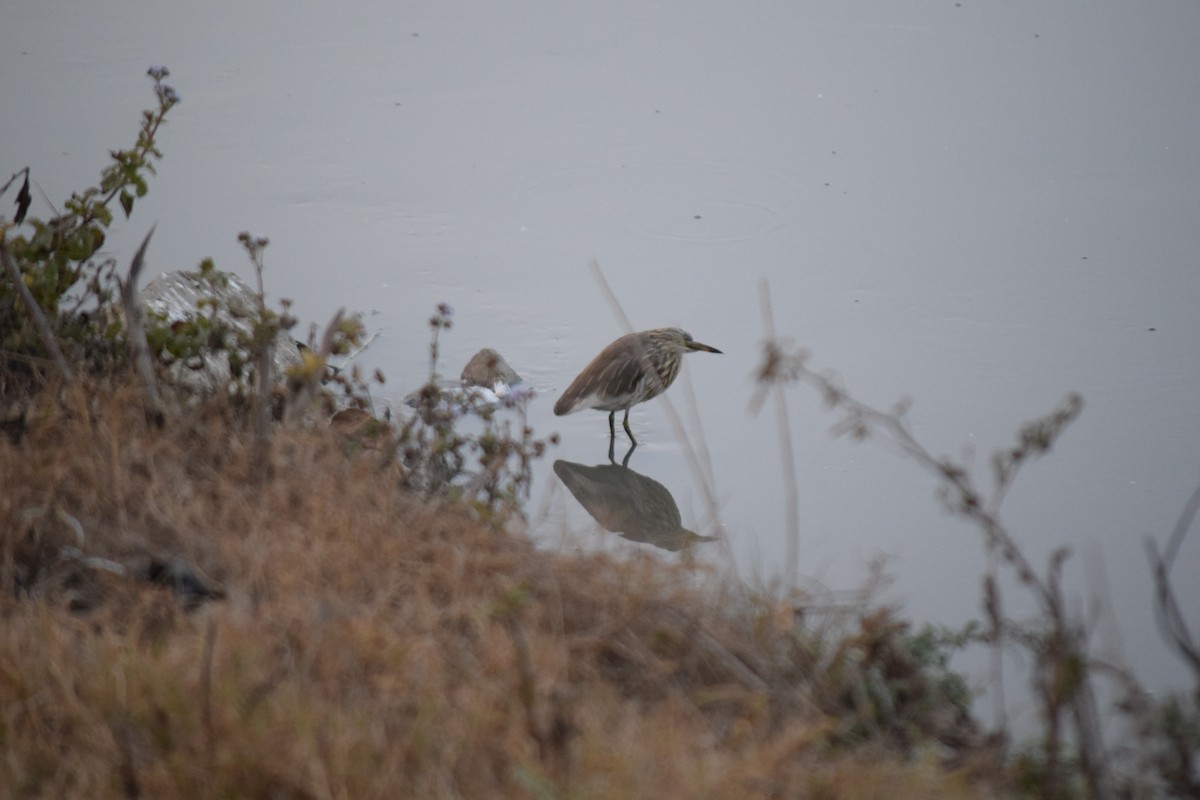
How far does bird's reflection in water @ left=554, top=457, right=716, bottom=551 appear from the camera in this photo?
4.11m

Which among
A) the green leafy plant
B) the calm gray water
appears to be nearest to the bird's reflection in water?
the calm gray water

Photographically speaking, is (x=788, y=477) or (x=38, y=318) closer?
(x=38, y=318)

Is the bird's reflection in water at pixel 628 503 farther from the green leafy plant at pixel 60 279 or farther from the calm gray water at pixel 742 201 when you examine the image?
the green leafy plant at pixel 60 279

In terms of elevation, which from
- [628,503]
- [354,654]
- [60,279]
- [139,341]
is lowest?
[354,654]

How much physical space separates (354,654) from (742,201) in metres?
4.11

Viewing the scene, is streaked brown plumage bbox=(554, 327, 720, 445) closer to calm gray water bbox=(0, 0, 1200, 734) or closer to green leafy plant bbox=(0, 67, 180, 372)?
calm gray water bbox=(0, 0, 1200, 734)

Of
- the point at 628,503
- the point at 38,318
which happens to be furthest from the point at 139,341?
the point at 628,503

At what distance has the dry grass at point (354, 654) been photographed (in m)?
2.28

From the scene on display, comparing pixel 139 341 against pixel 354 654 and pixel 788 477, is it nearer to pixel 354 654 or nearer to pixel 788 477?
pixel 354 654

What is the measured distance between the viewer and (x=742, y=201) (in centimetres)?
629

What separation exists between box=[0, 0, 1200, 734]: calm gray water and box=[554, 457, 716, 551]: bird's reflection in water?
3.0 inches

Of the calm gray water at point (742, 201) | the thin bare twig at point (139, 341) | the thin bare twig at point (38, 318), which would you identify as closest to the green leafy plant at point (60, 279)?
the thin bare twig at point (38, 318)

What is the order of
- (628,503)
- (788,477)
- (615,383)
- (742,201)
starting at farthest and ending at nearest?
1. (742,201)
2. (615,383)
3. (628,503)
4. (788,477)

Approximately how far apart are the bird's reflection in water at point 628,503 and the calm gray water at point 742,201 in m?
0.08
